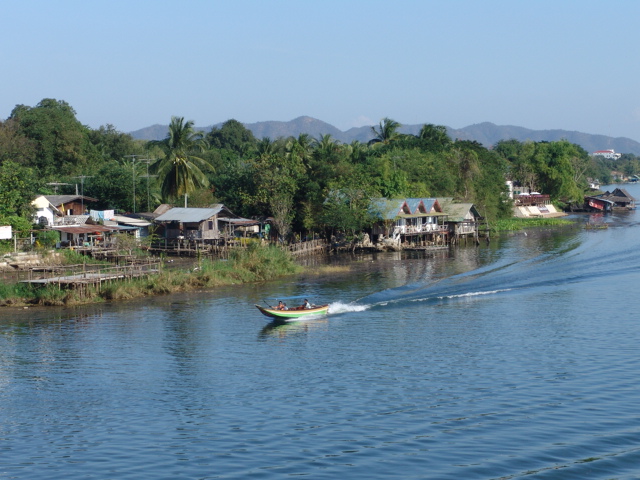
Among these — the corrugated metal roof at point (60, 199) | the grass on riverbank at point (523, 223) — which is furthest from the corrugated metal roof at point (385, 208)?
the corrugated metal roof at point (60, 199)

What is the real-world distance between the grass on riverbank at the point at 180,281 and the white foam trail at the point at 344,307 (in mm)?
9534

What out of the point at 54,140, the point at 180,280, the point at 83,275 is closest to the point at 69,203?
the point at 54,140

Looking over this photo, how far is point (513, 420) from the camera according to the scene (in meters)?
22.5

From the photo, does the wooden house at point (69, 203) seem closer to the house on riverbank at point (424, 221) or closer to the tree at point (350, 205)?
the tree at point (350, 205)

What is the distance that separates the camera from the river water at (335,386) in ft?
65.2

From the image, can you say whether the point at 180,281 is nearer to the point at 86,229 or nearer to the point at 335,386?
the point at 86,229

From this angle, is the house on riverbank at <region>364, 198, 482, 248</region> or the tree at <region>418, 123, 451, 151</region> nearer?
the house on riverbank at <region>364, 198, 482, 248</region>

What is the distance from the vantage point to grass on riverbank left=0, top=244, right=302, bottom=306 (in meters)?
40.3

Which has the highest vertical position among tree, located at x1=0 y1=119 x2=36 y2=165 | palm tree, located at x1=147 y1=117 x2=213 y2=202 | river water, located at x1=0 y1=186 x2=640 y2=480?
tree, located at x1=0 y1=119 x2=36 y2=165

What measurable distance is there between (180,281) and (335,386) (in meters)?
20.9

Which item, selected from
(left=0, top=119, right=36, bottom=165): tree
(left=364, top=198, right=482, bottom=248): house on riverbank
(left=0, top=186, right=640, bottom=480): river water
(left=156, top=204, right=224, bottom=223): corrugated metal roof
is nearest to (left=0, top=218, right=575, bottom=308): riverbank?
(left=0, top=186, right=640, bottom=480): river water

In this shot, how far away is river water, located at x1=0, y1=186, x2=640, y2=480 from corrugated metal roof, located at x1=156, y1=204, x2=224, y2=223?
15494mm

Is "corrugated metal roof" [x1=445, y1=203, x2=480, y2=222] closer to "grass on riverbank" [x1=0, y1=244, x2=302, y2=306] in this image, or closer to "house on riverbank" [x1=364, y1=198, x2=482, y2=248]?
"house on riverbank" [x1=364, y1=198, x2=482, y2=248]

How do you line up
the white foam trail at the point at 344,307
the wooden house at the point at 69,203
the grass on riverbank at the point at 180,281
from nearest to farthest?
the white foam trail at the point at 344,307 < the grass on riverbank at the point at 180,281 < the wooden house at the point at 69,203
